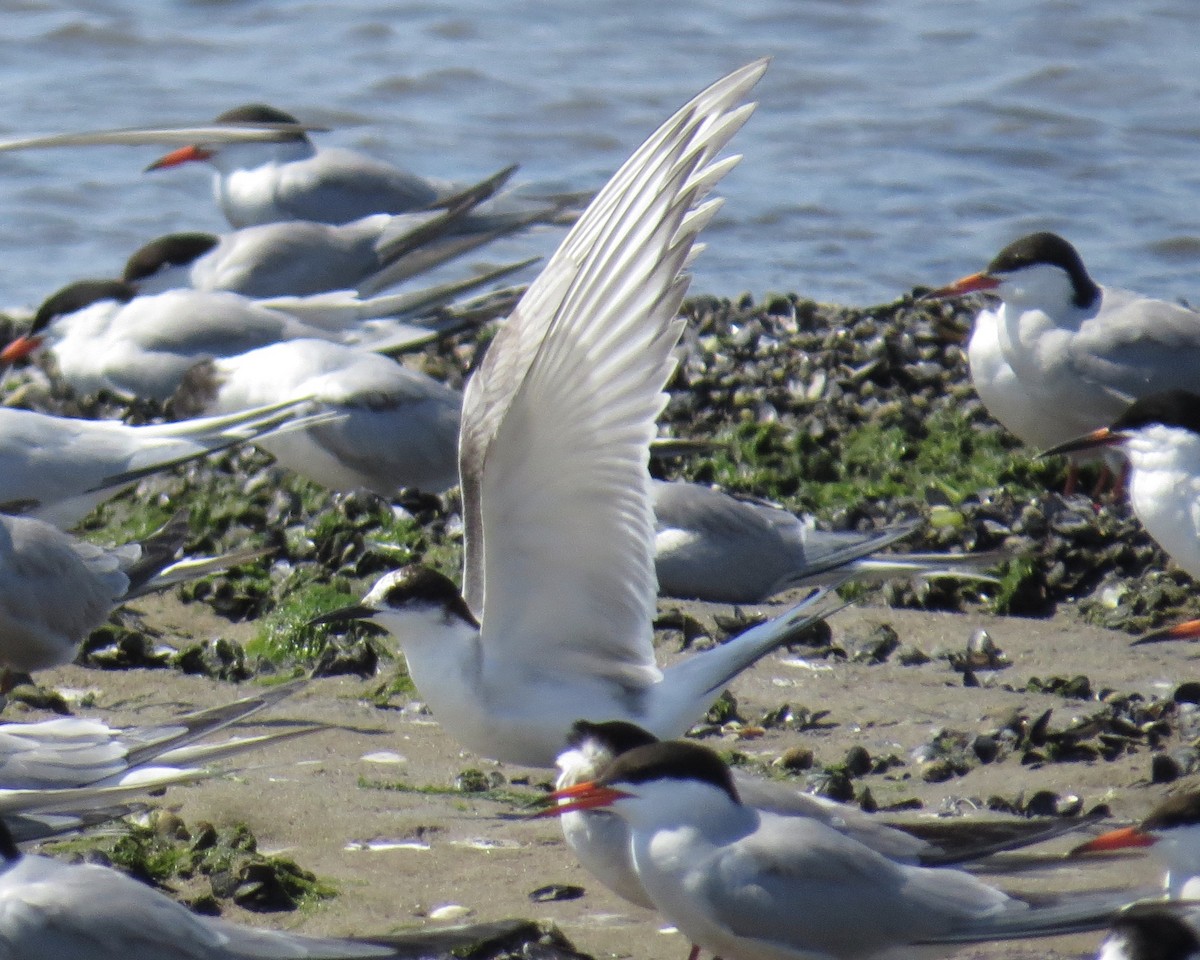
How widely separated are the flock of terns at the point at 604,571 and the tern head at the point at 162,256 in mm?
1443

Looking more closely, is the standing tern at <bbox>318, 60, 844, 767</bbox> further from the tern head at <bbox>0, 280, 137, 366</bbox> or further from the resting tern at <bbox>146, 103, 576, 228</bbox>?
the resting tern at <bbox>146, 103, 576, 228</bbox>

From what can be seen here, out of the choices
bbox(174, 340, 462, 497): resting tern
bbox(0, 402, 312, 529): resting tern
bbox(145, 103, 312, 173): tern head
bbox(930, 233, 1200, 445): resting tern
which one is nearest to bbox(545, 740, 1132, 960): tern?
bbox(0, 402, 312, 529): resting tern

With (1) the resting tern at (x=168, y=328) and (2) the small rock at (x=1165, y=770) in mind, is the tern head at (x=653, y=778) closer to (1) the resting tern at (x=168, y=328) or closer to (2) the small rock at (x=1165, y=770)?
(2) the small rock at (x=1165, y=770)

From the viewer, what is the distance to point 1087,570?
5863mm

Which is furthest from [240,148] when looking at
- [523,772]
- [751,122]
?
[523,772]

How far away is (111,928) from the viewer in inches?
116

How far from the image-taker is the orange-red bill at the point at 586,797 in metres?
3.26

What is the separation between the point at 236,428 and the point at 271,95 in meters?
7.60

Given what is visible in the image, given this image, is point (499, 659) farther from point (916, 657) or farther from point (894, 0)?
point (894, 0)

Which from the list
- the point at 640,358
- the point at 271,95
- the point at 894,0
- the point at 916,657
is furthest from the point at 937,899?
the point at 894,0

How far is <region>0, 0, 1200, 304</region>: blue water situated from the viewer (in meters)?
11.0

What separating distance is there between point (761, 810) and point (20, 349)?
5434 millimetres

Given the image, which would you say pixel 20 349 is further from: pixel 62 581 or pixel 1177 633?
pixel 1177 633

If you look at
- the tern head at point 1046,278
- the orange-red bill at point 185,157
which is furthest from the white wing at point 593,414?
the orange-red bill at point 185,157
